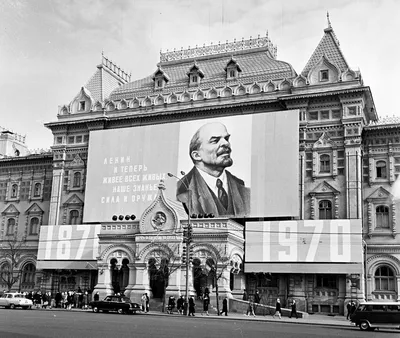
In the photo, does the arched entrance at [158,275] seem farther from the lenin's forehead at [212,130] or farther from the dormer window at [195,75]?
the dormer window at [195,75]

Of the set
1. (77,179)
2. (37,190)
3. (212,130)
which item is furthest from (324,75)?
(37,190)

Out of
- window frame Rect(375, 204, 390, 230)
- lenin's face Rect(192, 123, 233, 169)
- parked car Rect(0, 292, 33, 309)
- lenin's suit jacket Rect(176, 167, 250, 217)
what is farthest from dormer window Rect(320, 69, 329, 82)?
parked car Rect(0, 292, 33, 309)

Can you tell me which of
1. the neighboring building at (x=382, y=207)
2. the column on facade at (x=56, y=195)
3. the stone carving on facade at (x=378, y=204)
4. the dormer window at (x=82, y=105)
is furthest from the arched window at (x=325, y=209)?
the dormer window at (x=82, y=105)

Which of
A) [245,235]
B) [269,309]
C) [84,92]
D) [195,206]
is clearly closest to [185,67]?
[84,92]

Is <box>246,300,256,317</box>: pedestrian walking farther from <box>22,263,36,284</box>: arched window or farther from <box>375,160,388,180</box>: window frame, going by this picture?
<box>22,263,36,284</box>: arched window

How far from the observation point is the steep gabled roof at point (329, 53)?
60644 millimetres

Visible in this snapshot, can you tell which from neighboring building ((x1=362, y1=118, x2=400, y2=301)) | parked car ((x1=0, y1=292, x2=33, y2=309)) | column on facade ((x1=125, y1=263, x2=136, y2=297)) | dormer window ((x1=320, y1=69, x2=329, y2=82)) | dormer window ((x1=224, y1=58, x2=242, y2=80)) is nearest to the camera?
parked car ((x1=0, y1=292, x2=33, y2=309))

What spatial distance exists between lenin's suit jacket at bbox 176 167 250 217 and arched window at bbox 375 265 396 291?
13.3 metres

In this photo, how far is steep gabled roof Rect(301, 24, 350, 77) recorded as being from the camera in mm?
60644

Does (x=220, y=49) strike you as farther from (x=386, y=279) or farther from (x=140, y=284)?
(x=386, y=279)

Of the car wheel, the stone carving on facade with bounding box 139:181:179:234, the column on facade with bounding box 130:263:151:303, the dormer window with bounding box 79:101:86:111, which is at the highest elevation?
the dormer window with bounding box 79:101:86:111

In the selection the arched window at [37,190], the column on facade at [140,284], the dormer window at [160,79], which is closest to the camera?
the column on facade at [140,284]

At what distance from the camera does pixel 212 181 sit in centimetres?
6072

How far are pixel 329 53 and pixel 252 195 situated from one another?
1687 cm
